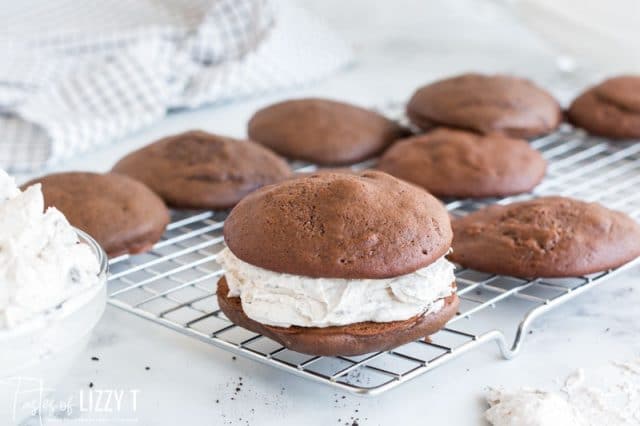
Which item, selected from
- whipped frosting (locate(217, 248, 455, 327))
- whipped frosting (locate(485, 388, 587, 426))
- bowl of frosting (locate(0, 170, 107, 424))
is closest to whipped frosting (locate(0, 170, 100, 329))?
bowl of frosting (locate(0, 170, 107, 424))

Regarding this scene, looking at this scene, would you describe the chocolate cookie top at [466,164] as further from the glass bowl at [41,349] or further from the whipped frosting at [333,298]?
the glass bowl at [41,349]

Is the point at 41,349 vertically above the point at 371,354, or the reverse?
the point at 41,349

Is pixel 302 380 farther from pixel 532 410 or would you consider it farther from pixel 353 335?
pixel 532 410

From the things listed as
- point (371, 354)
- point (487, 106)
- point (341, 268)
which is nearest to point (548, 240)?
point (371, 354)

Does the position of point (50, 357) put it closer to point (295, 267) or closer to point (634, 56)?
point (295, 267)

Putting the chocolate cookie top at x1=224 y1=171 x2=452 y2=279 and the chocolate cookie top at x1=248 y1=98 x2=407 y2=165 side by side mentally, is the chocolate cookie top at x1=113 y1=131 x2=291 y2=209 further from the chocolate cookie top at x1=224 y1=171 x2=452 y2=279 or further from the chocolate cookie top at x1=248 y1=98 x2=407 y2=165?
the chocolate cookie top at x1=224 y1=171 x2=452 y2=279

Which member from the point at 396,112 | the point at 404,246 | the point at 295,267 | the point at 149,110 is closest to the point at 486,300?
the point at 404,246
